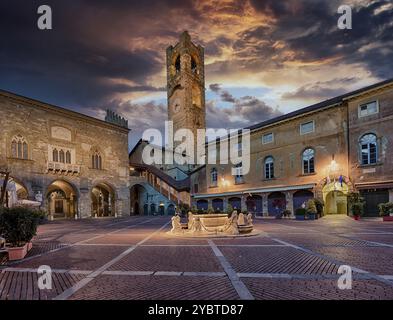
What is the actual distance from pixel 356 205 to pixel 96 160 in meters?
30.6

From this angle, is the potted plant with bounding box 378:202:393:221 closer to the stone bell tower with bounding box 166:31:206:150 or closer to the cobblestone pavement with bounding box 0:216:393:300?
the cobblestone pavement with bounding box 0:216:393:300

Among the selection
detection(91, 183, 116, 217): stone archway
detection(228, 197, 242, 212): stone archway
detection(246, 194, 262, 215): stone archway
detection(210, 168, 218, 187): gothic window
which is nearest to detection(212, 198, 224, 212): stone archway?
detection(228, 197, 242, 212): stone archway

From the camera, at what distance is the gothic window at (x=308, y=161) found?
87.5 feet

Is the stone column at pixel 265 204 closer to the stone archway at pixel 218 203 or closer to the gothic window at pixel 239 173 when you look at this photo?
the gothic window at pixel 239 173

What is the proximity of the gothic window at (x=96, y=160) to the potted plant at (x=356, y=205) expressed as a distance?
29.8 m

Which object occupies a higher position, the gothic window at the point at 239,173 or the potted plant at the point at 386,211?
the gothic window at the point at 239,173

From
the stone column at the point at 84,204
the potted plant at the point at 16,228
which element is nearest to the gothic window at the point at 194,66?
the stone column at the point at 84,204

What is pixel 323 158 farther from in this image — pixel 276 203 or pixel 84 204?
pixel 84 204

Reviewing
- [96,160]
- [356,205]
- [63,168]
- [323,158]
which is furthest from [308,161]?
[63,168]

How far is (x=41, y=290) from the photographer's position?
5.67 meters

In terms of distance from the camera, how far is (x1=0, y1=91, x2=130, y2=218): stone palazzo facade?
27.9 m

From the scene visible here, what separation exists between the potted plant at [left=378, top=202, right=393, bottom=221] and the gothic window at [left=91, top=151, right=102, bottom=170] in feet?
104
